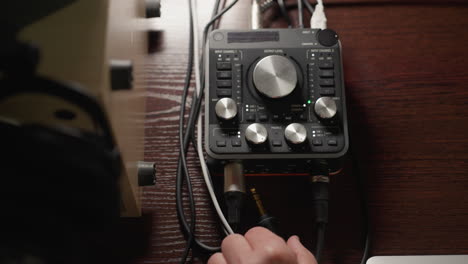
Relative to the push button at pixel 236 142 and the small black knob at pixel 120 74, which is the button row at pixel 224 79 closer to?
the push button at pixel 236 142

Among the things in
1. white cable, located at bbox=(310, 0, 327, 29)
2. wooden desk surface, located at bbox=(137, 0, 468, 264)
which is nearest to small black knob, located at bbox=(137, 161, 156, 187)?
wooden desk surface, located at bbox=(137, 0, 468, 264)

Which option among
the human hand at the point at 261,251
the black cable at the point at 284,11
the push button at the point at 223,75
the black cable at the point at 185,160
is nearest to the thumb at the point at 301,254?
the human hand at the point at 261,251

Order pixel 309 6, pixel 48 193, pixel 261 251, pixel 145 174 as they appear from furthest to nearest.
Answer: pixel 309 6, pixel 145 174, pixel 261 251, pixel 48 193

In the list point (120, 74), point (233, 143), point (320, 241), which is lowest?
point (320, 241)

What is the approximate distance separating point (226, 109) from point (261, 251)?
17 centimetres

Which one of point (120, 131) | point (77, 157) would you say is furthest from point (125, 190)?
point (77, 157)

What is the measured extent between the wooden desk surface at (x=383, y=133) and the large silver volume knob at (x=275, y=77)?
0.40ft

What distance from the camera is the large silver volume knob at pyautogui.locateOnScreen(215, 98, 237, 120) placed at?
511 millimetres

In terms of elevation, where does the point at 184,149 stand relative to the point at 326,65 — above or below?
below

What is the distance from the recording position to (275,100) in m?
0.53

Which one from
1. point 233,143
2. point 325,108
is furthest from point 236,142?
point 325,108

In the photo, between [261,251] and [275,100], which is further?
[275,100]

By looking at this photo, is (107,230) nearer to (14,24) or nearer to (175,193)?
(14,24)

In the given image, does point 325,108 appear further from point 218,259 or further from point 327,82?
point 218,259
